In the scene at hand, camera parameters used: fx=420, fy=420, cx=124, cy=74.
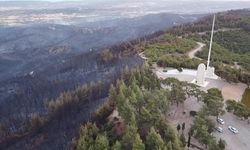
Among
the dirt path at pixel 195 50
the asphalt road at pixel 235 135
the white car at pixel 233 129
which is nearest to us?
the asphalt road at pixel 235 135

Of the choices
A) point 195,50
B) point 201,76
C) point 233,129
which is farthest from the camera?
point 195,50

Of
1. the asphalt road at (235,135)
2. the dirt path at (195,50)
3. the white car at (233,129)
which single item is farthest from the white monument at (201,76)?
the dirt path at (195,50)

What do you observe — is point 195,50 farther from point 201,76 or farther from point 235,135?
point 235,135

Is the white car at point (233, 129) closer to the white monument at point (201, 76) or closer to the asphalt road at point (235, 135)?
the asphalt road at point (235, 135)

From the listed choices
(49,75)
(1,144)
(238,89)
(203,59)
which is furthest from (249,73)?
(49,75)

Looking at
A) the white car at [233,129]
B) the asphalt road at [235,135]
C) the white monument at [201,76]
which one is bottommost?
the asphalt road at [235,135]

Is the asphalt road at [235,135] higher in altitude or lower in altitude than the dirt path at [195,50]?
lower

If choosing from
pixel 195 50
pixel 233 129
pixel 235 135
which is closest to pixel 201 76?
pixel 233 129

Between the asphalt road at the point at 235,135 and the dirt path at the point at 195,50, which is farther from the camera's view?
the dirt path at the point at 195,50

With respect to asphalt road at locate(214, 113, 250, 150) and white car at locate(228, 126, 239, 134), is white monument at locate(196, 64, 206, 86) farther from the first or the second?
white car at locate(228, 126, 239, 134)

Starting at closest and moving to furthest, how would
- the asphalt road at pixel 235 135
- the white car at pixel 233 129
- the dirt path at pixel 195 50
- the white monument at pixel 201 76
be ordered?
the asphalt road at pixel 235 135
the white car at pixel 233 129
the white monument at pixel 201 76
the dirt path at pixel 195 50

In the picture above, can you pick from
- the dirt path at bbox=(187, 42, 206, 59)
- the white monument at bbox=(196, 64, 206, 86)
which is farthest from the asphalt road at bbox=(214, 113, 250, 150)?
the dirt path at bbox=(187, 42, 206, 59)
